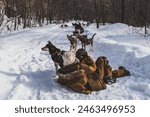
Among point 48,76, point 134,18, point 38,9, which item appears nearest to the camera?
point 48,76

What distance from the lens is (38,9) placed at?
47.2 metres

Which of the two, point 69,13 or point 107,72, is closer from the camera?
point 107,72

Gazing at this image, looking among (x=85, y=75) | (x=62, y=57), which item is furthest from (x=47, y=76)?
(x=85, y=75)

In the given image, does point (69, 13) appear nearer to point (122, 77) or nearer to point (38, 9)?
point (38, 9)

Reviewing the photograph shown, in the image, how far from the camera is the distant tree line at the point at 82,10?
3675 cm

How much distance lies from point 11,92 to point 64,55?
1603 millimetres

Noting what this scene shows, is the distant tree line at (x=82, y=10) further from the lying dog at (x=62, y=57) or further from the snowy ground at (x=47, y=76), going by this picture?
the lying dog at (x=62, y=57)

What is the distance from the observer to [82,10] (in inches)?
2665

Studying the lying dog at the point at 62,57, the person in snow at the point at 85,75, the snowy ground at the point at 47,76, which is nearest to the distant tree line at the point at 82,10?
the snowy ground at the point at 47,76

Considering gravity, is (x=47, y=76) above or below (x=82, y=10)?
above

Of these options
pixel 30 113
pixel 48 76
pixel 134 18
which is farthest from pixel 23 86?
pixel 134 18

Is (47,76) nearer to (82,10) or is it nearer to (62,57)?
(62,57)

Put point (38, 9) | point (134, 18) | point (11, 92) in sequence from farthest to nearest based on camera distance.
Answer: point (38, 9) < point (134, 18) < point (11, 92)

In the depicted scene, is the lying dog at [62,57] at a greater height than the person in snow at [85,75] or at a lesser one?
greater
